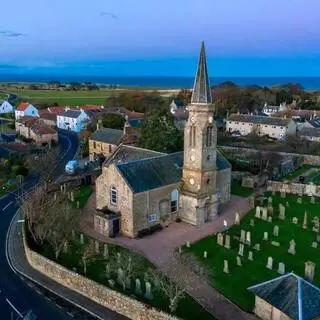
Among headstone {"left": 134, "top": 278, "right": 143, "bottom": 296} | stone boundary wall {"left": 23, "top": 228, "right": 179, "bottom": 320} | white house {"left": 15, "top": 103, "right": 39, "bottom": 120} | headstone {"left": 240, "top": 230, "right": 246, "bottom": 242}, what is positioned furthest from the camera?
white house {"left": 15, "top": 103, "right": 39, "bottom": 120}

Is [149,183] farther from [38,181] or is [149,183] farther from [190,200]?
[38,181]

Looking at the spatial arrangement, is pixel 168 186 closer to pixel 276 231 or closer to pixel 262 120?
pixel 276 231

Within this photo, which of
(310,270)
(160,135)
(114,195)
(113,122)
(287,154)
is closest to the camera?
(310,270)

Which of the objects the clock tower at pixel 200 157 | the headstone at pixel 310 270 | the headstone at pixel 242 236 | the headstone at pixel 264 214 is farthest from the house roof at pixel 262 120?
the headstone at pixel 310 270

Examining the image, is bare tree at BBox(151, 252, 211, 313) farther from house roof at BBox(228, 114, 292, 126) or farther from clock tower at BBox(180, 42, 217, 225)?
house roof at BBox(228, 114, 292, 126)

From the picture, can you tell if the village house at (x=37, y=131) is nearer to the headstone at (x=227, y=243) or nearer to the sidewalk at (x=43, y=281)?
the sidewalk at (x=43, y=281)

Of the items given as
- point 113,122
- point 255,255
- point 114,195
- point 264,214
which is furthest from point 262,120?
point 255,255

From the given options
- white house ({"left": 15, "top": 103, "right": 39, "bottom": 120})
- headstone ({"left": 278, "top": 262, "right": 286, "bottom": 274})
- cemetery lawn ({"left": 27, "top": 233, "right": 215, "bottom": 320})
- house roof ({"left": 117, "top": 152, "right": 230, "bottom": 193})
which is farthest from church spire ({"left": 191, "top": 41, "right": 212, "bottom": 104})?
white house ({"left": 15, "top": 103, "right": 39, "bottom": 120})
